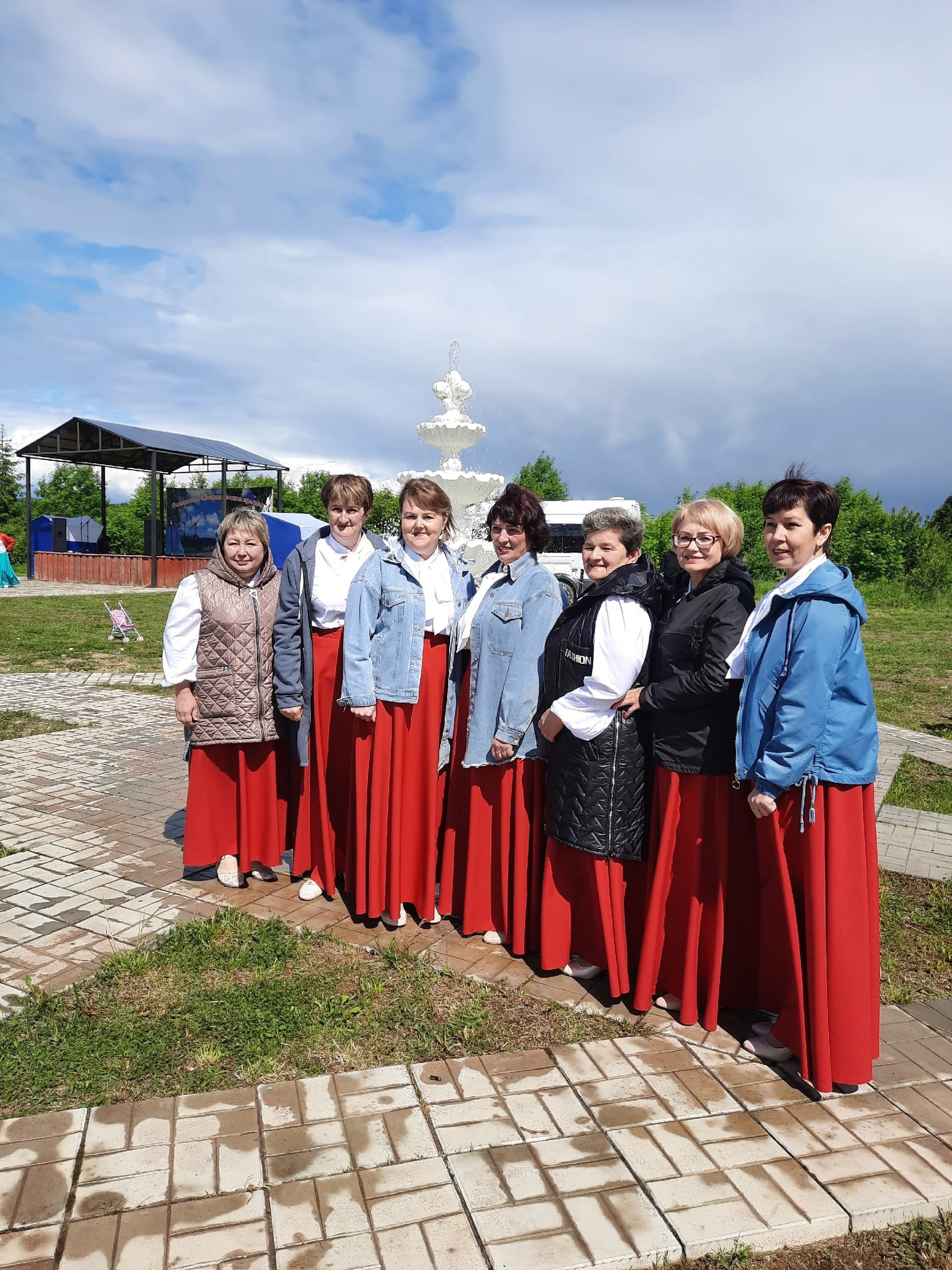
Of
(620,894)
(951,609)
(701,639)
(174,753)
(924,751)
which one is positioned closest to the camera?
(701,639)

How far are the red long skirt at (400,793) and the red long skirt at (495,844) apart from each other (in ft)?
0.29

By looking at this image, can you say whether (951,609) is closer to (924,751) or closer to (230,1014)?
(924,751)

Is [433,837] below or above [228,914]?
above

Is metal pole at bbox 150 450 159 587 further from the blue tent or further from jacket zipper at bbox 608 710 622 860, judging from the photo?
jacket zipper at bbox 608 710 622 860

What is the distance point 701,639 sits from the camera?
312 cm

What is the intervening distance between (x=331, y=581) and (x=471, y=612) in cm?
75

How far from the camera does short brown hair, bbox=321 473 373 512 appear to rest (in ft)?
13.8

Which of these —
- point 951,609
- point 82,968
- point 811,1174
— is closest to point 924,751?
point 811,1174

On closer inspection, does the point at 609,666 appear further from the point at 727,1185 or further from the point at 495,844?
the point at 727,1185

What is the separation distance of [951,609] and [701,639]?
2350 centimetres

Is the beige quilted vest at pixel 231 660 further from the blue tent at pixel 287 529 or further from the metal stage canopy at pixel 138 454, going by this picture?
the metal stage canopy at pixel 138 454

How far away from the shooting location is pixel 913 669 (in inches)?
523

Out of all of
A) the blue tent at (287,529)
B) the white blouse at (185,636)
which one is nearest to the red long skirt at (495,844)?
the white blouse at (185,636)

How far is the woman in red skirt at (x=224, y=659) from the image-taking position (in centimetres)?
428
